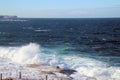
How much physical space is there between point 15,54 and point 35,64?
771 cm

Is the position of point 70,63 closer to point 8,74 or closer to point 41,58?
point 41,58

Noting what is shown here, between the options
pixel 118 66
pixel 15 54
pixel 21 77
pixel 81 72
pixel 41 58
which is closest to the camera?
pixel 21 77

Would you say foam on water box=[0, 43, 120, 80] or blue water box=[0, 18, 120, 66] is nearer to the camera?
foam on water box=[0, 43, 120, 80]

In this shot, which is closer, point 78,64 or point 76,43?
point 78,64

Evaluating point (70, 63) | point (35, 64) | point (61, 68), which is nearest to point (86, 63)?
point (70, 63)

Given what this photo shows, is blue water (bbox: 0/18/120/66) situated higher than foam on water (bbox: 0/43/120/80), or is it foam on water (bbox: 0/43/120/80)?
foam on water (bbox: 0/43/120/80)

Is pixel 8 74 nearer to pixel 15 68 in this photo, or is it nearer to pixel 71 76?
pixel 15 68

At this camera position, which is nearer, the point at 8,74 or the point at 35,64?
the point at 8,74

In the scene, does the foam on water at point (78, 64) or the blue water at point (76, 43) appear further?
the blue water at point (76, 43)

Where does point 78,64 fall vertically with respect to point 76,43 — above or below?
above

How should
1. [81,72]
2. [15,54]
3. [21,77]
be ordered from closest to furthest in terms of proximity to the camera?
[21,77] → [81,72] → [15,54]

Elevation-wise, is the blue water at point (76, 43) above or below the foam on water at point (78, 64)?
below

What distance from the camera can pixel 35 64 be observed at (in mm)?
35188

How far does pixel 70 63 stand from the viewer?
35.2 meters
